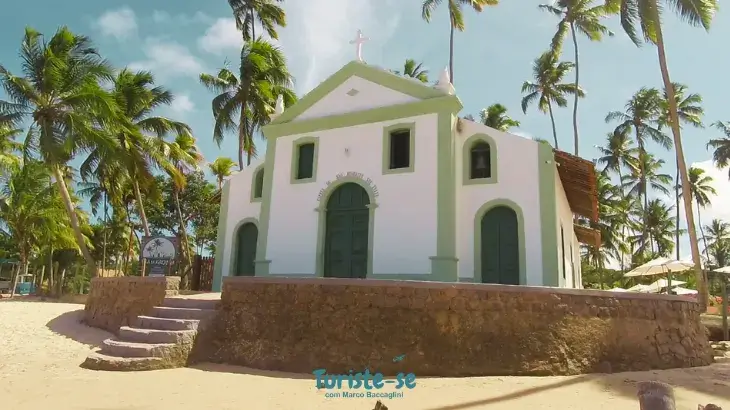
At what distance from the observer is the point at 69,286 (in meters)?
33.1

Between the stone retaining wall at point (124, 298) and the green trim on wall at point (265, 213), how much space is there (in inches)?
140

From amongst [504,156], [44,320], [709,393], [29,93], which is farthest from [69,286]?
[709,393]

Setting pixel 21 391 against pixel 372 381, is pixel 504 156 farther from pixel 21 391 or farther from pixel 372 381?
pixel 21 391

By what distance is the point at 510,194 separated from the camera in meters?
12.2

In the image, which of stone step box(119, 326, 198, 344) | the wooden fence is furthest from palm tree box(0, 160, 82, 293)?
stone step box(119, 326, 198, 344)

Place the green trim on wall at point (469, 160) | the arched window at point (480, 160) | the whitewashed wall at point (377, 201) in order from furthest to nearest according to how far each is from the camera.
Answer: the arched window at point (480, 160), the green trim on wall at point (469, 160), the whitewashed wall at point (377, 201)

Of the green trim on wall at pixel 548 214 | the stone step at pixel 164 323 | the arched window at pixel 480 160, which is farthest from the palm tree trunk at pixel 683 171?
the stone step at pixel 164 323

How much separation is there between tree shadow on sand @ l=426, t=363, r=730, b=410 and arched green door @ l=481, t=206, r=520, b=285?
4.25m

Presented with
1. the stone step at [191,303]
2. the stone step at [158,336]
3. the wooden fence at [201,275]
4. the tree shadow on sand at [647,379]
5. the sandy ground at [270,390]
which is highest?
the wooden fence at [201,275]

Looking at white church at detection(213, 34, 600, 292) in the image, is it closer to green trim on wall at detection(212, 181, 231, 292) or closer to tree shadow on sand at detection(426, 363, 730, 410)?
green trim on wall at detection(212, 181, 231, 292)

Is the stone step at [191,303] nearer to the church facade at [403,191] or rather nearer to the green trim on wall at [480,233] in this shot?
the church facade at [403,191]

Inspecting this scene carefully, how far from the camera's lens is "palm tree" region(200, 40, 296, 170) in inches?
868

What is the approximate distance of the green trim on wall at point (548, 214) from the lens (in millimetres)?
11312

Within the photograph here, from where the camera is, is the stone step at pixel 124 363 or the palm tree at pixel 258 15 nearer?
the stone step at pixel 124 363
